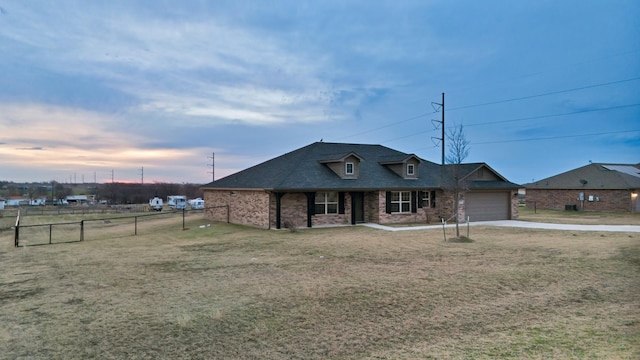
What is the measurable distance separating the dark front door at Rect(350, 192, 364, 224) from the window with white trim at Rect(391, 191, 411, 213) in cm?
195

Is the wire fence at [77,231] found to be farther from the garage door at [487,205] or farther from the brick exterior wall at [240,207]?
the garage door at [487,205]

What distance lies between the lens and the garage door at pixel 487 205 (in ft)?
88.0

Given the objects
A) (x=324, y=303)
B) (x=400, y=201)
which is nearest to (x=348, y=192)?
(x=400, y=201)

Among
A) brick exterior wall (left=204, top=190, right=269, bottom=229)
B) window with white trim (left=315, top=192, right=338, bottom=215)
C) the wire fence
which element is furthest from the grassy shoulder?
the wire fence

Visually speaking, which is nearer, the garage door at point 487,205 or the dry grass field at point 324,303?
the dry grass field at point 324,303

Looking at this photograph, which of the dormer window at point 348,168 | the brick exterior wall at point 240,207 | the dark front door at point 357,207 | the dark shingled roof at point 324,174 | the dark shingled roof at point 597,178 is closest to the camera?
the brick exterior wall at point 240,207

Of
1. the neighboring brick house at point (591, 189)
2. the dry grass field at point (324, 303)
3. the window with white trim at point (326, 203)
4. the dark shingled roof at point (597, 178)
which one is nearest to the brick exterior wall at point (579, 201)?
the neighboring brick house at point (591, 189)

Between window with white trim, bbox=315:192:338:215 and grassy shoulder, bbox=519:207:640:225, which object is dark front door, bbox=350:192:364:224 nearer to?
window with white trim, bbox=315:192:338:215

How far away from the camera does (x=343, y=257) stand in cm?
1341

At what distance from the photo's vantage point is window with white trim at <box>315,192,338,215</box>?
76.3ft

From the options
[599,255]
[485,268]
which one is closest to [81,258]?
[485,268]

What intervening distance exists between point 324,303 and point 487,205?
2243 centimetres

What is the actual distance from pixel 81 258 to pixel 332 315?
10419 mm

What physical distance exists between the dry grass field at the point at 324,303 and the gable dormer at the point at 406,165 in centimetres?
1161
